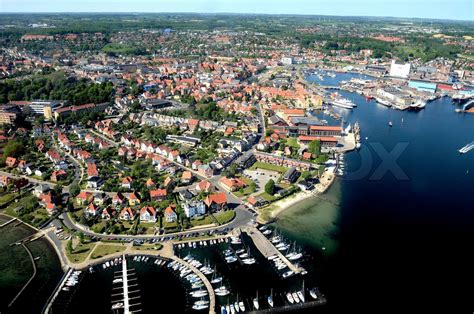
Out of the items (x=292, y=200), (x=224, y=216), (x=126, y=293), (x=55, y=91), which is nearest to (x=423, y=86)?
(x=292, y=200)

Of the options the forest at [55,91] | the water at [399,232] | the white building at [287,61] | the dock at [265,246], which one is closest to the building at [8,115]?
the forest at [55,91]

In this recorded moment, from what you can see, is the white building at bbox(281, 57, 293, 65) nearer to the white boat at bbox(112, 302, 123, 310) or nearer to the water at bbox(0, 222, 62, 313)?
the water at bbox(0, 222, 62, 313)

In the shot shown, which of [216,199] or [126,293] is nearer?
[126,293]

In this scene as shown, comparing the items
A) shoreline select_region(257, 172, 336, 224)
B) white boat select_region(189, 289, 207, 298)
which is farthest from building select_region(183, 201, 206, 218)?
white boat select_region(189, 289, 207, 298)

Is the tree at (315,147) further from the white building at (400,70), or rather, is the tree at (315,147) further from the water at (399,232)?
the white building at (400,70)

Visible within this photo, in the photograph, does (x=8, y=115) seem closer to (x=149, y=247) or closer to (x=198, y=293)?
(x=149, y=247)

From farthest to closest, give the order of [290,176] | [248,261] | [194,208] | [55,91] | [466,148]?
1. [55,91]
2. [466,148]
3. [290,176]
4. [194,208]
5. [248,261]

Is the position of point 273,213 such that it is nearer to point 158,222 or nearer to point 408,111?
point 158,222

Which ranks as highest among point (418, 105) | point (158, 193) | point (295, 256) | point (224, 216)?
point (418, 105)
